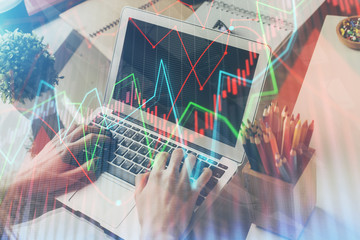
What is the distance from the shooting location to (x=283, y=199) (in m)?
0.34

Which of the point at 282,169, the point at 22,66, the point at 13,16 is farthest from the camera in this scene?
the point at 13,16

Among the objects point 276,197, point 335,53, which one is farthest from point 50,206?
point 335,53

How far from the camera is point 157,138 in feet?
1.67

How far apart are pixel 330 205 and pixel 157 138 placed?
0.93 feet

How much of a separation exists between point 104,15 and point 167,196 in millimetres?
495

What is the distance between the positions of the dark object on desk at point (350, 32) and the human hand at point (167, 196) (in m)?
0.34

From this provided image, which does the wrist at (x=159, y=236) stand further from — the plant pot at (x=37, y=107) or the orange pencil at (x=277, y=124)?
the plant pot at (x=37, y=107)

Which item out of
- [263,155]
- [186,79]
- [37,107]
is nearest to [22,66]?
[37,107]

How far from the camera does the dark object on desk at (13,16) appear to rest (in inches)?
26.4

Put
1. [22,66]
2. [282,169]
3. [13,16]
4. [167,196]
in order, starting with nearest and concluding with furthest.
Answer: [282,169], [167,196], [22,66], [13,16]

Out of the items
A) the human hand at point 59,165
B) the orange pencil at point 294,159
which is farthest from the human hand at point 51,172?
the orange pencil at point 294,159

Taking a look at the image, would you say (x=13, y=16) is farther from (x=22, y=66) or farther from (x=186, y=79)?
(x=186, y=79)

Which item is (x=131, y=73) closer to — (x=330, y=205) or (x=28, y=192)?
(x=28, y=192)

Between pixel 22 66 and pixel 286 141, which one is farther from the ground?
pixel 22 66
